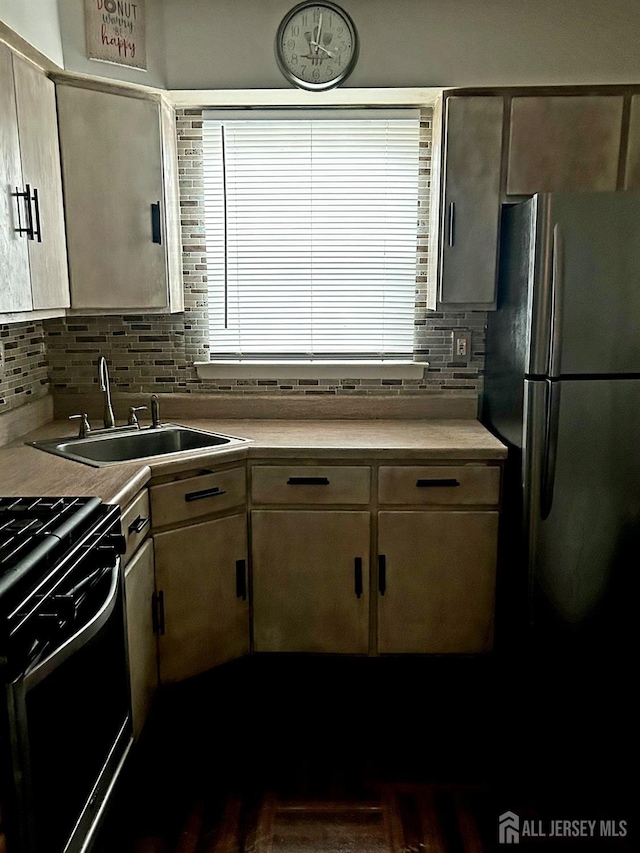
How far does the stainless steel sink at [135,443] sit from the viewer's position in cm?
254

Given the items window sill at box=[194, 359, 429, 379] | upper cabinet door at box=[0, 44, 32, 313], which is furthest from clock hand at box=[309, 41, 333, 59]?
window sill at box=[194, 359, 429, 379]

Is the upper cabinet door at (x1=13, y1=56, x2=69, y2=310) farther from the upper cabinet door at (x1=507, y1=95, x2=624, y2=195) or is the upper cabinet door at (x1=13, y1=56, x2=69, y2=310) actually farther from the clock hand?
the upper cabinet door at (x1=507, y1=95, x2=624, y2=195)

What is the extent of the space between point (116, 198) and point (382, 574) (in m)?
1.65

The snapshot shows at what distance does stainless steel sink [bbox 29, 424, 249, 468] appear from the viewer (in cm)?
254

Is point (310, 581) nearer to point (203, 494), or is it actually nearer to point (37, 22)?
point (203, 494)

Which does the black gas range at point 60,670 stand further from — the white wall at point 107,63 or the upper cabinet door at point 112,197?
the white wall at point 107,63

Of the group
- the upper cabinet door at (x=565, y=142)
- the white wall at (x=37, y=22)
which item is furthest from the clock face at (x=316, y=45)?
the white wall at (x=37, y=22)

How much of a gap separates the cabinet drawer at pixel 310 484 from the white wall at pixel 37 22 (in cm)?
149

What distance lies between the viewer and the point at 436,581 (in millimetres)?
2482

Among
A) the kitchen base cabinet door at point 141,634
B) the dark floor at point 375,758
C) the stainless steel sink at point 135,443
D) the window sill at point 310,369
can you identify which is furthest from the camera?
the window sill at point 310,369

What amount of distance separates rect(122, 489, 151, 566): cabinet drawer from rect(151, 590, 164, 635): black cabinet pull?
0.22 metres

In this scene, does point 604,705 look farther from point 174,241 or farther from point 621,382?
point 174,241

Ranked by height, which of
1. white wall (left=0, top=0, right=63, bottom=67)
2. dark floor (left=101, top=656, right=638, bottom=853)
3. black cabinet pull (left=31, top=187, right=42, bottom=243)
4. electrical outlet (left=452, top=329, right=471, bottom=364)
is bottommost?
dark floor (left=101, top=656, right=638, bottom=853)

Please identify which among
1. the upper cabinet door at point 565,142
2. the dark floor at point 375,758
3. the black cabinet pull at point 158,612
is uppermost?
the upper cabinet door at point 565,142
